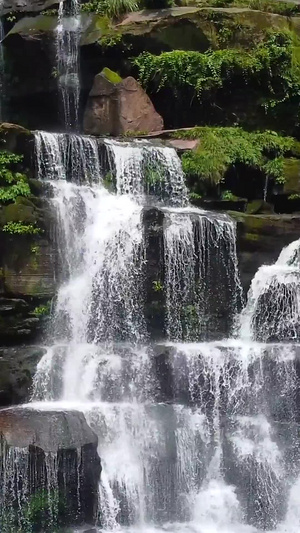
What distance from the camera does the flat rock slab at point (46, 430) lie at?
36.3ft

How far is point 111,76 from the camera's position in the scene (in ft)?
61.7

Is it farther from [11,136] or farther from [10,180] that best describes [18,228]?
[11,136]

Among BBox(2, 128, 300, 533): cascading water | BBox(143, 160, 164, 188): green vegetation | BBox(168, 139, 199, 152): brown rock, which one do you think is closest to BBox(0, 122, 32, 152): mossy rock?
BBox(2, 128, 300, 533): cascading water

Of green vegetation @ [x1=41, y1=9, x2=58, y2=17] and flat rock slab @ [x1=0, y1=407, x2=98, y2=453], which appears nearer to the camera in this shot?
flat rock slab @ [x1=0, y1=407, x2=98, y2=453]

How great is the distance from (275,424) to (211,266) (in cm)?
355

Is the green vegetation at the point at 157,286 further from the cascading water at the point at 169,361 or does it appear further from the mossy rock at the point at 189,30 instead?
the mossy rock at the point at 189,30

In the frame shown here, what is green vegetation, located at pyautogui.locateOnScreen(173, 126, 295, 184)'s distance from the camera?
17281 mm

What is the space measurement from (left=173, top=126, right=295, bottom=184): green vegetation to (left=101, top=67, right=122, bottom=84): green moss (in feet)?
6.82

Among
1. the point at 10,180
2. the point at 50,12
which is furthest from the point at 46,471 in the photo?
the point at 50,12

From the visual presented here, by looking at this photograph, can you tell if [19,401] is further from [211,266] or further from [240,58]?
[240,58]

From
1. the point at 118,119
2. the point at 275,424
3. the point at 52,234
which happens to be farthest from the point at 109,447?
the point at 118,119

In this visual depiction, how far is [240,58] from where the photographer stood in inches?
757

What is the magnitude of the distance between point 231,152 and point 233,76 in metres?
2.65

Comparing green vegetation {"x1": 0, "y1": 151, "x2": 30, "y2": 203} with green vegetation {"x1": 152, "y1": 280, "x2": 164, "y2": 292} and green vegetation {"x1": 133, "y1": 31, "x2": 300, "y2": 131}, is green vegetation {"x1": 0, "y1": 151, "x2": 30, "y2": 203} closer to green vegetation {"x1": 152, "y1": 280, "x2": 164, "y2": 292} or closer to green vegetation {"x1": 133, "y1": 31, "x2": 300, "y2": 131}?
green vegetation {"x1": 152, "y1": 280, "x2": 164, "y2": 292}
